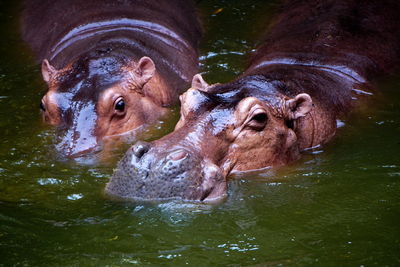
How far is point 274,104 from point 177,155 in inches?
47.7

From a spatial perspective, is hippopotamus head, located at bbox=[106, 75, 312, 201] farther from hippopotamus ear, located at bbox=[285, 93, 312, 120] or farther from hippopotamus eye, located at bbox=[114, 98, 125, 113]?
hippopotamus eye, located at bbox=[114, 98, 125, 113]

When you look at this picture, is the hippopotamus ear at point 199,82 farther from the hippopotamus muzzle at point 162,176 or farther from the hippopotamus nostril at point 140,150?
the hippopotamus nostril at point 140,150

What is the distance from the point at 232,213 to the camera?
15.9 feet

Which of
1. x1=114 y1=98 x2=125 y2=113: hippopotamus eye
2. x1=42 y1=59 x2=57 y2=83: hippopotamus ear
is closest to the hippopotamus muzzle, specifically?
x1=114 y1=98 x2=125 y2=113: hippopotamus eye

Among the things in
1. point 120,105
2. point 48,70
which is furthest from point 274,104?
point 48,70

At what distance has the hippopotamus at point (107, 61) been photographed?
6504 mm

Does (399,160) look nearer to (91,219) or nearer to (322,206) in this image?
(322,206)

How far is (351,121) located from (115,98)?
2.27m

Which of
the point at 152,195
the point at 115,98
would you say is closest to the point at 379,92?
the point at 115,98

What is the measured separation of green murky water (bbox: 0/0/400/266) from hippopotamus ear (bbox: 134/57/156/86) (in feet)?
2.03

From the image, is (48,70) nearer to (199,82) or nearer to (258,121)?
(199,82)

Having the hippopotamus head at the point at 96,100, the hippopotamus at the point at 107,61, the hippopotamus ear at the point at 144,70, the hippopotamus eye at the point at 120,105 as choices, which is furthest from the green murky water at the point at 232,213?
the hippopotamus ear at the point at 144,70

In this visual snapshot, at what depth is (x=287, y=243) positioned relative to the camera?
4.36 m

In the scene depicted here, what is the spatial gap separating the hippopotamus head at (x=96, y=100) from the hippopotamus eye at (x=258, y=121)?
1595 millimetres
